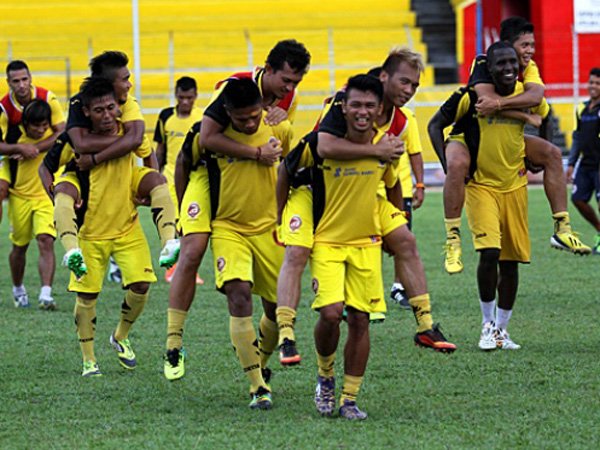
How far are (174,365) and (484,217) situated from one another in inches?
113

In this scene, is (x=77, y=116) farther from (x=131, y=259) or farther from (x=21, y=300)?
(x=21, y=300)

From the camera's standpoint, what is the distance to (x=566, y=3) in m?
30.6

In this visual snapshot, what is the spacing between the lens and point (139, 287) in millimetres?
8844

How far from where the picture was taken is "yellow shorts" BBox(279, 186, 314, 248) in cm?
728

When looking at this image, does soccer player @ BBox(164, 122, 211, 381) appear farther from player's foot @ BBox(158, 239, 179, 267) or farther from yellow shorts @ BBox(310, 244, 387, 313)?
yellow shorts @ BBox(310, 244, 387, 313)

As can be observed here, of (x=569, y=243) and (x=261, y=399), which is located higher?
(x=569, y=243)

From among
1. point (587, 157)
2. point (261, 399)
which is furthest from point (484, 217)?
point (587, 157)

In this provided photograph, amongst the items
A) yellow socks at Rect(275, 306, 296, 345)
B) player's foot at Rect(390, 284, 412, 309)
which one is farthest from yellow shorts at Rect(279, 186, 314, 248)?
player's foot at Rect(390, 284, 412, 309)

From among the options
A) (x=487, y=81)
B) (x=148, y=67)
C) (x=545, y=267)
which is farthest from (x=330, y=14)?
(x=487, y=81)

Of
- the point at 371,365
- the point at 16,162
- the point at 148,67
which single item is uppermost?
the point at 148,67

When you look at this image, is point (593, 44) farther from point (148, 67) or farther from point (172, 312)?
point (172, 312)

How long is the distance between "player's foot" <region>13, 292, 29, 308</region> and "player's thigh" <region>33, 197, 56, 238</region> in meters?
0.65

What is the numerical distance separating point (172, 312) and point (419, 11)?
28.0 meters

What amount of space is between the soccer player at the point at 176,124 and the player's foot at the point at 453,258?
548cm
